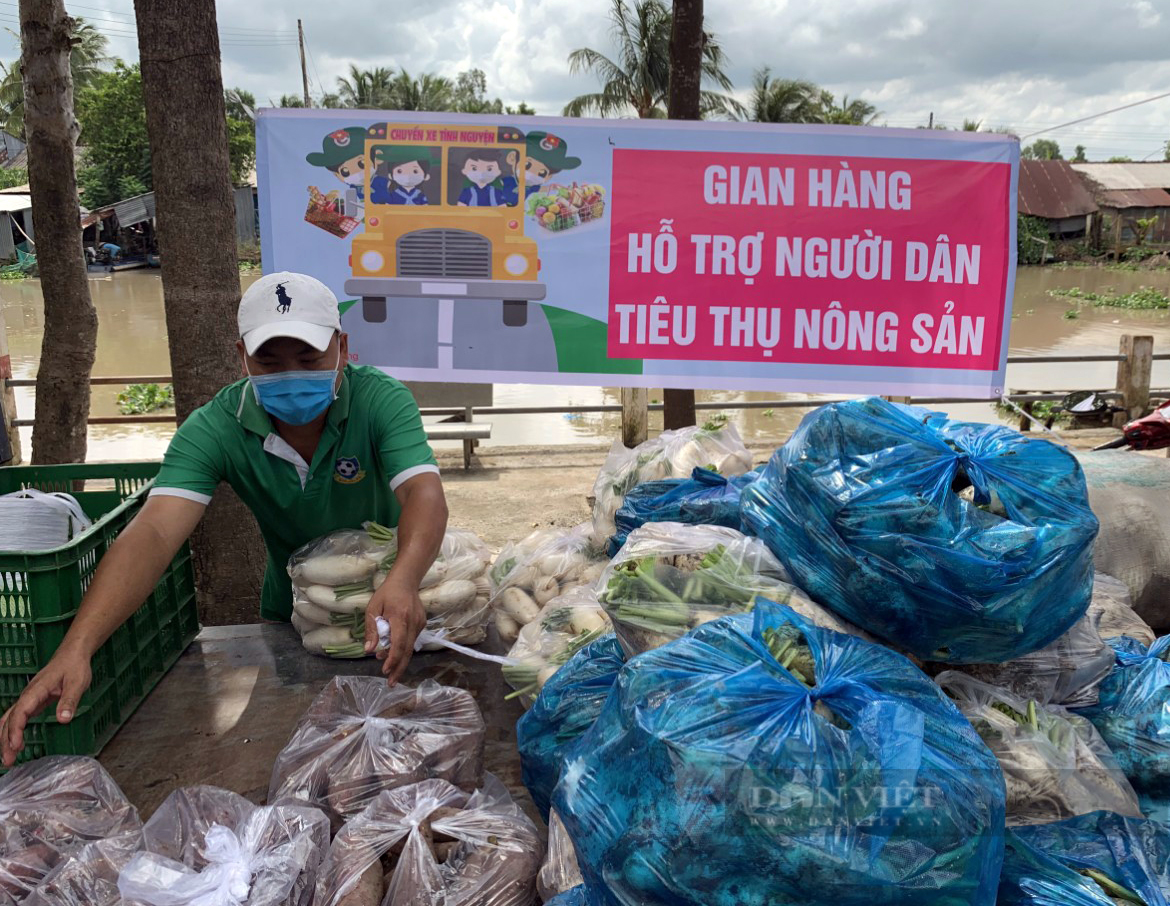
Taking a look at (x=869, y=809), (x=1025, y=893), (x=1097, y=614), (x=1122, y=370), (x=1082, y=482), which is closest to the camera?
(x=869, y=809)

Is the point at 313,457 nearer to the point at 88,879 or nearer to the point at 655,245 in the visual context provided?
the point at 88,879

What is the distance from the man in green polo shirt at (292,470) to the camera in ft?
6.29

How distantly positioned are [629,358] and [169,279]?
81.9 inches

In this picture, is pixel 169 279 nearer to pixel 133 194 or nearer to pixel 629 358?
pixel 629 358

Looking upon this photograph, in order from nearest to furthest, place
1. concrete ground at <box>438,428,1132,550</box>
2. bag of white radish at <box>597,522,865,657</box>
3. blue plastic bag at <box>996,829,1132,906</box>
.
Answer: blue plastic bag at <box>996,829,1132,906</box> → bag of white radish at <box>597,522,865,657</box> → concrete ground at <box>438,428,1132,550</box>

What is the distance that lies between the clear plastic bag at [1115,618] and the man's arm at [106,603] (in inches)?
82.8

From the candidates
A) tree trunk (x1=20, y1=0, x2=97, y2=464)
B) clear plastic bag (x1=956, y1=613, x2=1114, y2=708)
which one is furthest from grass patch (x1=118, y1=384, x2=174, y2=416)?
clear plastic bag (x1=956, y1=613, x2=1114, y2=708)

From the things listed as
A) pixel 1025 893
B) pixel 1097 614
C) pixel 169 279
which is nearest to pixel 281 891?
pixel 1025 893

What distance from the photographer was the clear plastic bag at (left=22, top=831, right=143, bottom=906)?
1395 millimetres

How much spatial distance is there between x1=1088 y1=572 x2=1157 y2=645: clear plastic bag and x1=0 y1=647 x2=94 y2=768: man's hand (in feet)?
7.01

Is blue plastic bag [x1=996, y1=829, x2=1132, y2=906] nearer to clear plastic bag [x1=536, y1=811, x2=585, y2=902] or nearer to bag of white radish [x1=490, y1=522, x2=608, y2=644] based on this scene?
clear plastic bag [x1=536, y1=811, x2=585, y2=902]

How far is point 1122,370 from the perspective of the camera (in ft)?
28.6

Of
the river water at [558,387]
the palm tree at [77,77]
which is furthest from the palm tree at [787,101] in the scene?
the palm tree at [77,77]

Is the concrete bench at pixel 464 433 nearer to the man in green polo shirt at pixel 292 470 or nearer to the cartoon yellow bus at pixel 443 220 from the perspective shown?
the cartoon yellow bus at pixel 443 220
